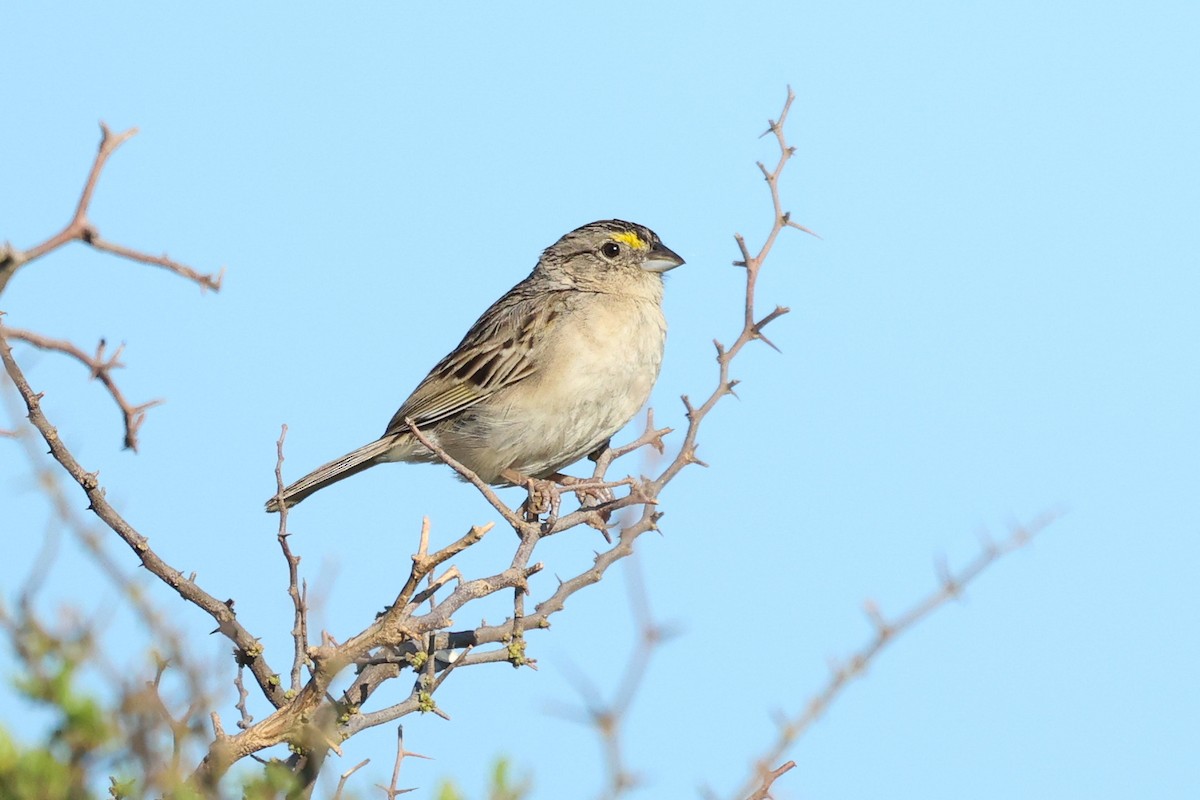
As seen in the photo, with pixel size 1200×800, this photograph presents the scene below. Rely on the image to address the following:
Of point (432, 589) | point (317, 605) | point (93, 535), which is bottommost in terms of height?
point (432, 589)

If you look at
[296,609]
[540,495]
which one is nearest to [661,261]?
[540,495]

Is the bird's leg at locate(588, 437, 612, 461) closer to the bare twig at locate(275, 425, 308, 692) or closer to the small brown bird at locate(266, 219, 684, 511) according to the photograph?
the small brown bird at locate(266, 219, 684, 511)

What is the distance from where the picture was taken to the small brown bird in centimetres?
709

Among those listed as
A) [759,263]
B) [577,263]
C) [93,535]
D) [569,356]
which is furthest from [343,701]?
[577,263]

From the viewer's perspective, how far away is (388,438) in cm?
750

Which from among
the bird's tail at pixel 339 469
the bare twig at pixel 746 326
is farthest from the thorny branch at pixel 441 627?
the bird's tail at pixel 339 469

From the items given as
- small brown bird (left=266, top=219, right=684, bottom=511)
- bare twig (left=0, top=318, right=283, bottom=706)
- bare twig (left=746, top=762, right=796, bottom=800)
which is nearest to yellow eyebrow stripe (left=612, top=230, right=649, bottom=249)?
small brown bird (left=266, top=219, right=684, bottom=511)

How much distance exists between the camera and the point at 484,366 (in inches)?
295

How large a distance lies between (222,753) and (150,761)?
72 cm

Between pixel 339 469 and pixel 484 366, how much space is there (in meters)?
0.88

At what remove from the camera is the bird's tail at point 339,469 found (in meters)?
7.42

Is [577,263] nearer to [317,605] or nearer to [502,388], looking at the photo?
[502,388]

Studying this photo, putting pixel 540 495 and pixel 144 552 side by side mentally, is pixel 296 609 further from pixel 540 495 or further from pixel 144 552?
pixel 540 495

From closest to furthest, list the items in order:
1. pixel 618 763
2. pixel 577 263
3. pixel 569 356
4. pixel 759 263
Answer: pixel 618 763, pixel 759 263, pixel 569 356, pixel 577 263
